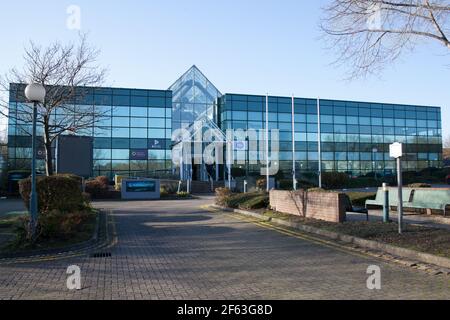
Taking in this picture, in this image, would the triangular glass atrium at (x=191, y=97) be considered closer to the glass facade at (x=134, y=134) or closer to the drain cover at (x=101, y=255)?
the glass facade at (x=134, y=134)

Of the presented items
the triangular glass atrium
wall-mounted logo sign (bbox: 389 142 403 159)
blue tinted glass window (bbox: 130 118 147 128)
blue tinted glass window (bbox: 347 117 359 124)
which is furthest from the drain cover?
blue tinted glass window (bbox: 347 117 359 124)

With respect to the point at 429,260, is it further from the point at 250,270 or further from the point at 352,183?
the point at 352,183

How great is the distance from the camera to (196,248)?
10.4m

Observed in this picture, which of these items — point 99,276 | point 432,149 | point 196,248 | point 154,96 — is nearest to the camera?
point 99,276

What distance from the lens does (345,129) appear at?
54.8 metres

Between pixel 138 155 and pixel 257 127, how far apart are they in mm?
14224

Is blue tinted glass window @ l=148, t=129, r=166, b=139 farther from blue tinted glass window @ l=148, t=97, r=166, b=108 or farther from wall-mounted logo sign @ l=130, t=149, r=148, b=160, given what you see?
blue tinted glass window @ l=148, t=97, r=166, b=108

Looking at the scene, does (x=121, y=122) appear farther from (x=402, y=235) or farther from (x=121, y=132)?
(x=402, y=235)

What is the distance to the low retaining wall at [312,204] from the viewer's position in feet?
43.0

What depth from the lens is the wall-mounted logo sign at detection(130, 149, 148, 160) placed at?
46062mm

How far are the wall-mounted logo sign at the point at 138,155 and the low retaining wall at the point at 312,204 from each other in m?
30.0

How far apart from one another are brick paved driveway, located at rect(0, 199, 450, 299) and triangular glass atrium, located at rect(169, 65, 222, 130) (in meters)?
37.6
